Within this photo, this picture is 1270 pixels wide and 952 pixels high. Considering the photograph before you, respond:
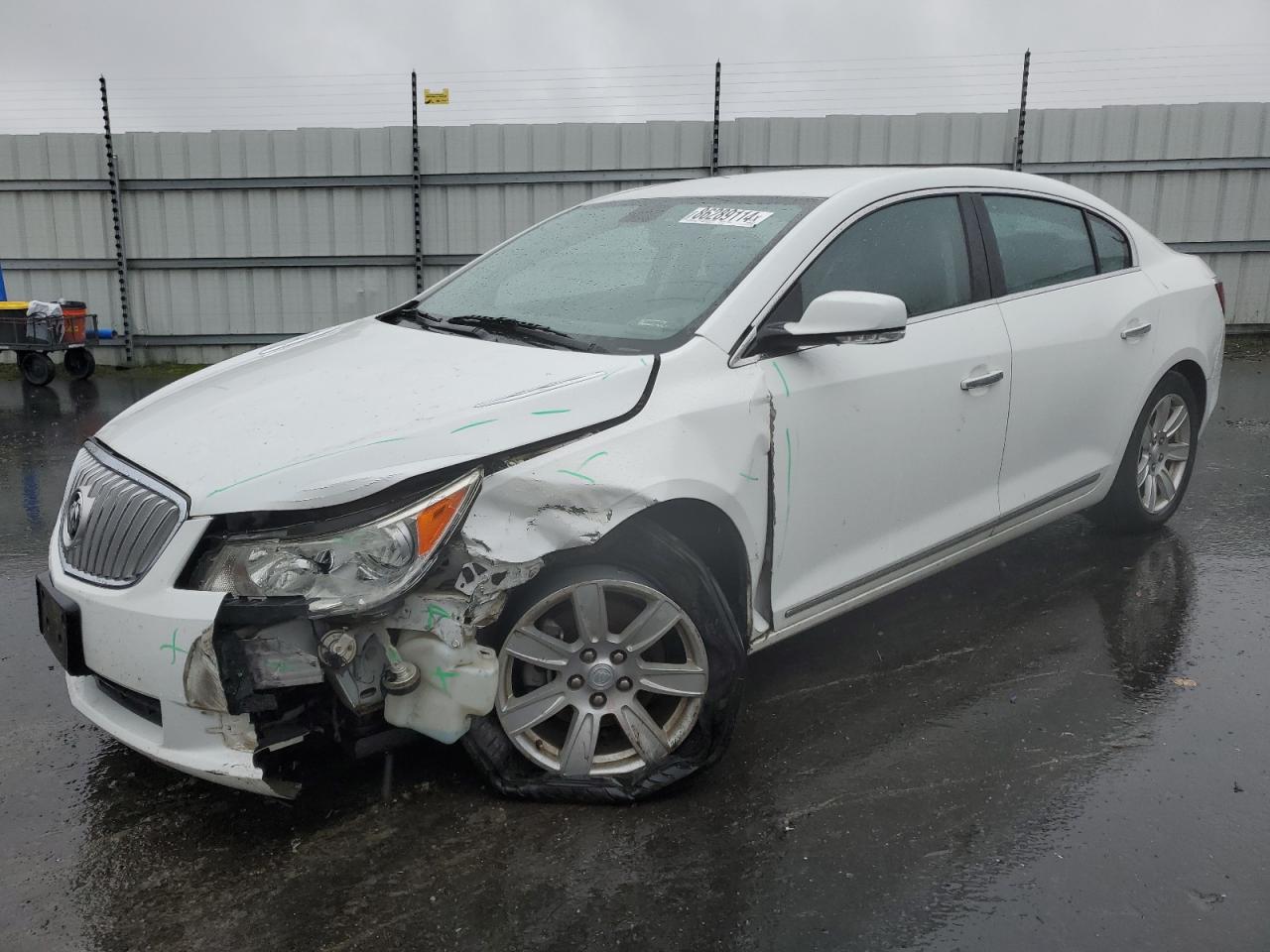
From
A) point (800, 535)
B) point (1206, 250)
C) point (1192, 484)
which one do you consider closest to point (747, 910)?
point (800, 535)

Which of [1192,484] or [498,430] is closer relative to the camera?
[498,430]

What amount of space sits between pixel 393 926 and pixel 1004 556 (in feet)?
10.9

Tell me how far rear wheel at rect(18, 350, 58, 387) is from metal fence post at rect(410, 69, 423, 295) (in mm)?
3525

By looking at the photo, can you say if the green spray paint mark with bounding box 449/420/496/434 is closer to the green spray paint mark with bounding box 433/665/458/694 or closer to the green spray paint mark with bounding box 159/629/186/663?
the green spray paint mark with bounding box 433/665/458/694

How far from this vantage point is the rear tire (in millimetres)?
4750

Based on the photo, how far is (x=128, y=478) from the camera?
2.82 meters

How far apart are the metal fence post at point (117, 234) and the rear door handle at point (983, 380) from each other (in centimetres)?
1044

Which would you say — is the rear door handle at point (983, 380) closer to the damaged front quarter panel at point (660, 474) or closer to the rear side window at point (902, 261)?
the rear side window at point (902, 261)

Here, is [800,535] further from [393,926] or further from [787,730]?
[393,926]

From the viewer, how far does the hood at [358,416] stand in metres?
2.59

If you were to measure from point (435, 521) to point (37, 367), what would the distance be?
953 centimetres

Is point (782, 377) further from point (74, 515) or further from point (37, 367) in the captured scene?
point (37, 367)

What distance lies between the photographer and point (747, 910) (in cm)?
252

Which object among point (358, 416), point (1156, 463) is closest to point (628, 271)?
point (358, 416)
